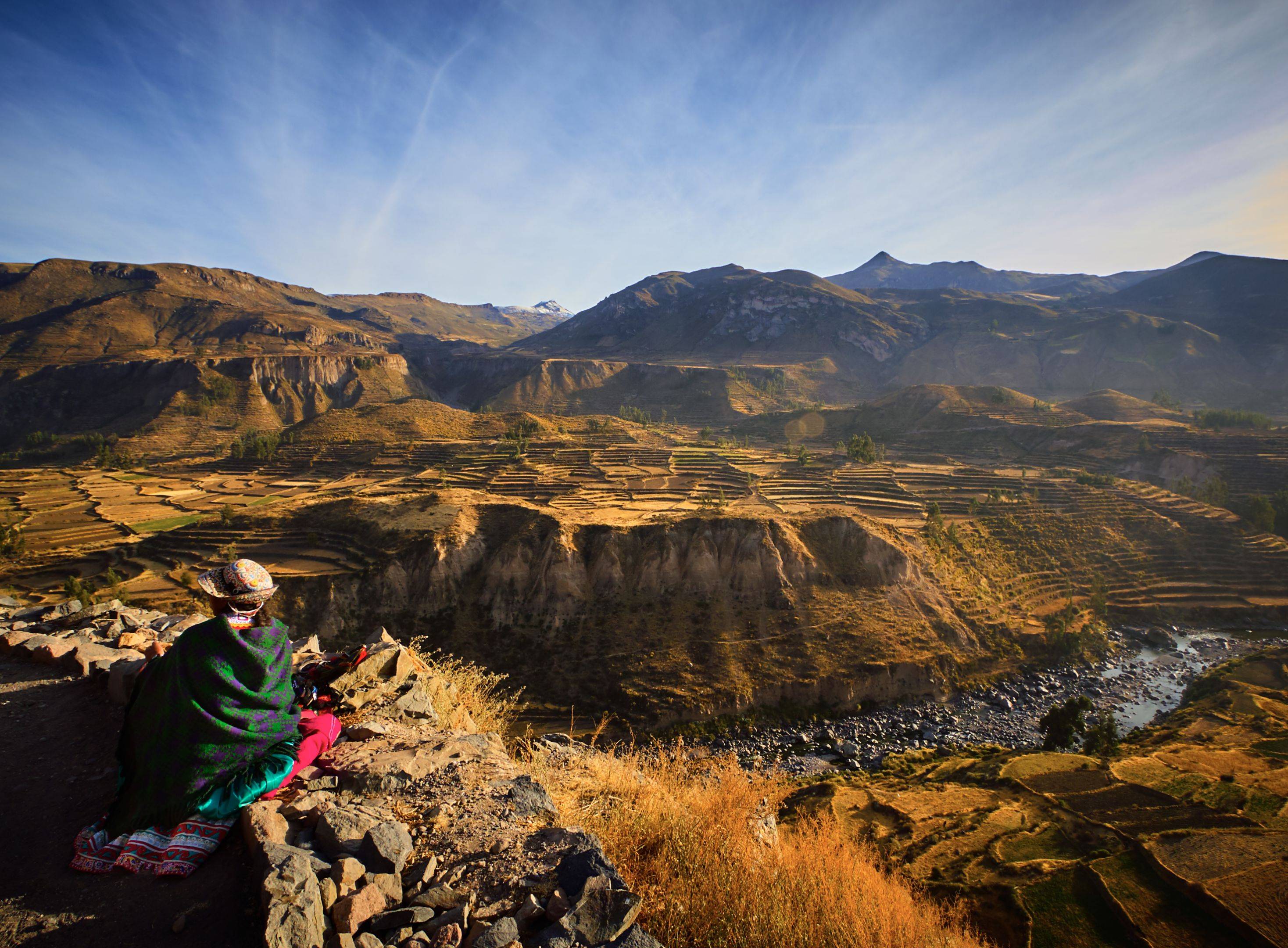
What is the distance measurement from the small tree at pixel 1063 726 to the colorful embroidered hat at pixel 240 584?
3136 centimetres

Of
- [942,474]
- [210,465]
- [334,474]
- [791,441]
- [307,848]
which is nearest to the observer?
[307,848]

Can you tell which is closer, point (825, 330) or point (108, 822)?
point (108, 822)

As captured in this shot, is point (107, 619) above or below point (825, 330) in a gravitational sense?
below

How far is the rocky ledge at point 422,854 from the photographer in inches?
140

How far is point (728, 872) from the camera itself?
4.92 metres

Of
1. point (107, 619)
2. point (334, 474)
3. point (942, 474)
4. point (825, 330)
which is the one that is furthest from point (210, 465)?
point (825, 330)

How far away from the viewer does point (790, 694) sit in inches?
1056

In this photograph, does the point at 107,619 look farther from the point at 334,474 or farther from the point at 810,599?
the point at 334,474

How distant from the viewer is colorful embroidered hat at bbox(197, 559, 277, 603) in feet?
15.3

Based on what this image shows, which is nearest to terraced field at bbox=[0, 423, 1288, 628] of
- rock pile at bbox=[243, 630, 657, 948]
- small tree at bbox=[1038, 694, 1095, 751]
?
small tree at bbox=[1038, 694, 1095, 751]

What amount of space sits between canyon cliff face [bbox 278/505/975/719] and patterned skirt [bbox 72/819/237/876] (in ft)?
75.6

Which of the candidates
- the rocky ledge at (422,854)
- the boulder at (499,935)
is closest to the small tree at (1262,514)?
the rocky ledge at (422,854)

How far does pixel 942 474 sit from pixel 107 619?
59.8m

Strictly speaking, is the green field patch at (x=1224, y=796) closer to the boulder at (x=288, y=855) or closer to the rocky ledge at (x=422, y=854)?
the rocky ledge at (x=422, y=854)
